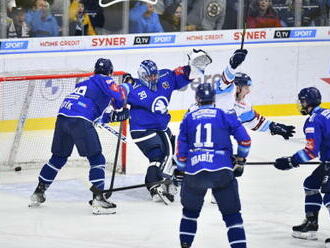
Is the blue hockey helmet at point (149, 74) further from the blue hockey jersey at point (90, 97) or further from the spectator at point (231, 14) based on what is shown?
the spectator at point (231, 14)

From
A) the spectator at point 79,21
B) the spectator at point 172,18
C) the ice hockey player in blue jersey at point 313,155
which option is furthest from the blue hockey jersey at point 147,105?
the spectator at point 172,18

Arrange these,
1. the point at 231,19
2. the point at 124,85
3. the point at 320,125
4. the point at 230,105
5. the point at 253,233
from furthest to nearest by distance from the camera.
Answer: the point at 231,19, the point at 230,105, the point at 124,85, the point at 253,233, the point at 320,125

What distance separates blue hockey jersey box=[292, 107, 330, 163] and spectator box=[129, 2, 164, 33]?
4.79 meters

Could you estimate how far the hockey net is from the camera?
10.2 meters

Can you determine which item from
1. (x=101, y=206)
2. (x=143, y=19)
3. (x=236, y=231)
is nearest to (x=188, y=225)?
(x=236, y=231)

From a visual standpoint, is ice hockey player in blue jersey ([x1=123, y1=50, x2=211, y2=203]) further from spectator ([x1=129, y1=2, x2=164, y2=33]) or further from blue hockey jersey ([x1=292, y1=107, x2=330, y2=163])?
spectator ([x1=129, y1=2, x2=164, y2=33])

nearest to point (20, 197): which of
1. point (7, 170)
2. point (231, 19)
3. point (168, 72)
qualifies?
point (7, 170)

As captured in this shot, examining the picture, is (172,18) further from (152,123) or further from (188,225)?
(188,225)

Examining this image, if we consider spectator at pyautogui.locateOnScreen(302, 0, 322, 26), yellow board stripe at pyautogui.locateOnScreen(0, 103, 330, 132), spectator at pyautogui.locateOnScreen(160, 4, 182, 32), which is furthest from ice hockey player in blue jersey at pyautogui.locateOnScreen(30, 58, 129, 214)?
spectator at pyautogui.locateOnScreen(302, 0, 322, 26)

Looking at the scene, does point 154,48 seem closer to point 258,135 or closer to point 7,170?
point 258,135

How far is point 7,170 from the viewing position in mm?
10133

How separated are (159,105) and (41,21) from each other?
116 inches

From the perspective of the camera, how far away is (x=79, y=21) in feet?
39.3

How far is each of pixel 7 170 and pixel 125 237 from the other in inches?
90.4
